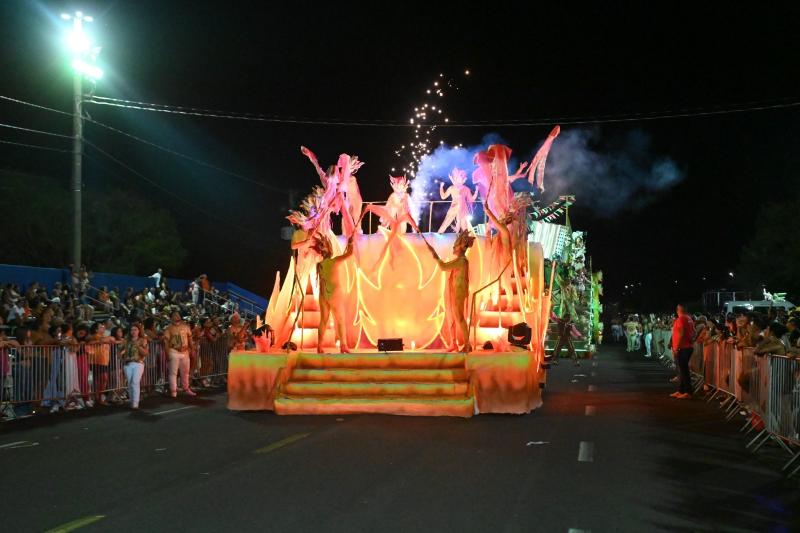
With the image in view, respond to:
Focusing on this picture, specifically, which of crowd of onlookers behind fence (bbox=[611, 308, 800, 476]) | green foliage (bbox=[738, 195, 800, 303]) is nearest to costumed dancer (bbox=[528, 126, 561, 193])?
crowd of onlookers behind fence (bbox=[611, 308, 800, 476])

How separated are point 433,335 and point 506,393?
3.94 meters

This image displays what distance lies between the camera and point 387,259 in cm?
1855

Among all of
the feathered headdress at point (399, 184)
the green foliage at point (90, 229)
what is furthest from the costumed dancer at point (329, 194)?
the green foliage at point (90, 229)

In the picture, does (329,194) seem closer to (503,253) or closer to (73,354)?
(503,253)

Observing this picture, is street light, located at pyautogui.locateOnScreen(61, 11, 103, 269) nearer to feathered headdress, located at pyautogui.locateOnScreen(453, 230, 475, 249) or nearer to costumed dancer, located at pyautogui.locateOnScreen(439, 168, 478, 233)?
costumed dancer, located at pyautogui.locateOnScreen(439, 168, 478, 233)

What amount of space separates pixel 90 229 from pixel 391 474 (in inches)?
1528

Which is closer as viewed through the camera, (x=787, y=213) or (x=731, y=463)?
(x=731, y=463)

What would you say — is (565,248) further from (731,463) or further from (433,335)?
(731,463)

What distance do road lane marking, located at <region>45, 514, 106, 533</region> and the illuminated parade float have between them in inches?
297

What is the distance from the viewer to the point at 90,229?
4422cm

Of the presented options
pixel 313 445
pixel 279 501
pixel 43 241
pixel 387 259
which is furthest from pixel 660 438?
pixel 43 241

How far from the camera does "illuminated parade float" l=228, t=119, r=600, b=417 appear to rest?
48.5 feet

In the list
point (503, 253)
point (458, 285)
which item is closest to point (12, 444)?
point (458, 285)

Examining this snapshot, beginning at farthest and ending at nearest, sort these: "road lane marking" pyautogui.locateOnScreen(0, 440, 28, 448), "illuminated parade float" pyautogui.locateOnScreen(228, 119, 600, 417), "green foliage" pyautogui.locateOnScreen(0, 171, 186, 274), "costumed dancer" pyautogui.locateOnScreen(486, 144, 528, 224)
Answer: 1. "green foliage" pyautogui.locateOnScreen(0, 171, 186, 274)
2. "costumed dancer" pyautogui.locateOnScreen(486, 144, 528, 224)
3. "illuminated parade float" pyautogui.locateOnScreen(228, 119, 600, 417)
4. "road lane marking" pyautogui.locateOnScreen(0, 440, 28, 448)
